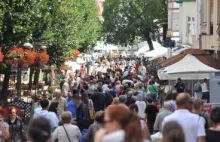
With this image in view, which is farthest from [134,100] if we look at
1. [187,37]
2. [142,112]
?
[187,37]

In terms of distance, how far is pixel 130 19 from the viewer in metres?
79.4

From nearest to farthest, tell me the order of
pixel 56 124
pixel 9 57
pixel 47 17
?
pixel 56 124
pixel 9 57
pixel 47 17

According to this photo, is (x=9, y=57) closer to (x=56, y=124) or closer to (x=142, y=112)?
(x=142, y=112)

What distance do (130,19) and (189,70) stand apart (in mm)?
53679

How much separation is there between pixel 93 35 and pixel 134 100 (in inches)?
1863

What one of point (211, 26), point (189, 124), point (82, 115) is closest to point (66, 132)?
point (189, 124)

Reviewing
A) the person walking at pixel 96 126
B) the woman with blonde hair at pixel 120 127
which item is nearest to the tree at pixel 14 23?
the person walking at pixel 96 126

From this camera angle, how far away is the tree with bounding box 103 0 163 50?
76750mm

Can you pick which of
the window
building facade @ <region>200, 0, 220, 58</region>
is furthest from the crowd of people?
the window

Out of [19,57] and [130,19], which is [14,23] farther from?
[130,19]

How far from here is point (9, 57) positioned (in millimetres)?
30797

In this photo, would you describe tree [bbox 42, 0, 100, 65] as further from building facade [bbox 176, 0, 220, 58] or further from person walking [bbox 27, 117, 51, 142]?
person walking [bbox 27, 117, 51, 142]

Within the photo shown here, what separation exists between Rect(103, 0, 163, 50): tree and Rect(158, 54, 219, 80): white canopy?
48.1 meters

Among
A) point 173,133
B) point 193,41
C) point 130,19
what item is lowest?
point 173,133
